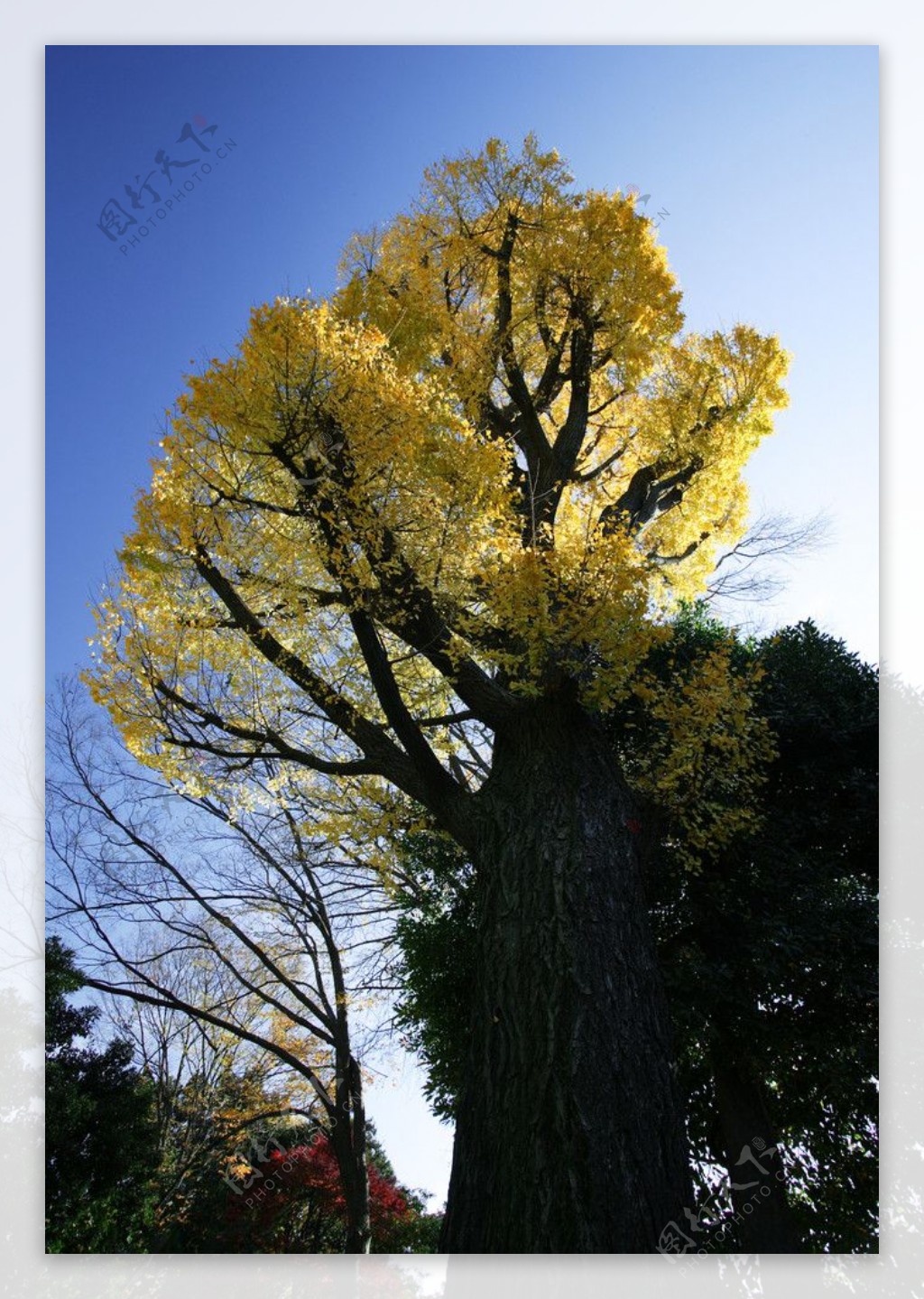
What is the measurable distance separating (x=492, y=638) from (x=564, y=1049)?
5.72 feet

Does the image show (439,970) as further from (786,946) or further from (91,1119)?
(91,1119)

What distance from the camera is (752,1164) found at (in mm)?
3295

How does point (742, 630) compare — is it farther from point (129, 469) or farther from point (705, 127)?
point (129, 469)

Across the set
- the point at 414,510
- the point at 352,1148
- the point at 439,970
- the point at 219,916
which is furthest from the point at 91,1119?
the point at 414,510

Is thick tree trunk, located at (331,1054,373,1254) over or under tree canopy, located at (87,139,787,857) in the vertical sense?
under

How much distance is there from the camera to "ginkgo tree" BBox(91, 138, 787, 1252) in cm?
231

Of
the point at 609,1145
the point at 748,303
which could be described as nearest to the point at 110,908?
the point at 609,1145

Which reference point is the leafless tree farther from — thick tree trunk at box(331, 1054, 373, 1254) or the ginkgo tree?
the ginkgo tree

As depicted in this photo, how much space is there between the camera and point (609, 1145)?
2.17 metres

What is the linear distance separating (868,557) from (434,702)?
2.12m

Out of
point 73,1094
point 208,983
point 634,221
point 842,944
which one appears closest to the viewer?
point 842,944

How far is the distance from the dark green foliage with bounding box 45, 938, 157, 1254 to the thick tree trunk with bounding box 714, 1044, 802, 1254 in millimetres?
2494

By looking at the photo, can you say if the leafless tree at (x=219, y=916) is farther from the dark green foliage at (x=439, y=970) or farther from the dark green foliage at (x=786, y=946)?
the dark green foliage at (x=786, y=946)

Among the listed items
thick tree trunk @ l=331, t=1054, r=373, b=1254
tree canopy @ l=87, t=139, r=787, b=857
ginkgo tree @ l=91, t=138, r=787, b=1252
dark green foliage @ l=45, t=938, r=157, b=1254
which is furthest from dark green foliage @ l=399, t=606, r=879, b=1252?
dark green foliage @ l=45, t=938, r=157, b=1254
